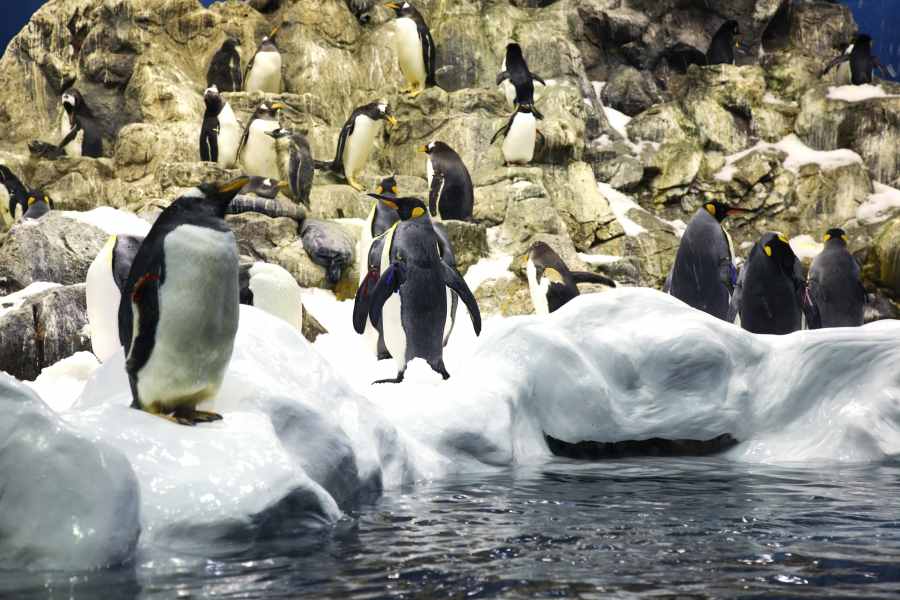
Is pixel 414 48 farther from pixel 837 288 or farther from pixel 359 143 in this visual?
pixel 837 288

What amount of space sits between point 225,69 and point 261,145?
3211 millimetres

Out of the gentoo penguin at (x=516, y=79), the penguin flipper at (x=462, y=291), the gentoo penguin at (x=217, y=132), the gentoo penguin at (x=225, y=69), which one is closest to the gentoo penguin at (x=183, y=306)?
the penguin flipper at (x=462, y=291)

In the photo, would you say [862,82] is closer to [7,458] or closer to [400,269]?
[400,269]

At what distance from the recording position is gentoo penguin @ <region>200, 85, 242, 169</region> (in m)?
12.9

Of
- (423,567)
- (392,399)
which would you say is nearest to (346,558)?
(423,567)

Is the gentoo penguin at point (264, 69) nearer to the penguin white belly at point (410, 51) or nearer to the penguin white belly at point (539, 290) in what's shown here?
the penguin white belly at point (410, 51)

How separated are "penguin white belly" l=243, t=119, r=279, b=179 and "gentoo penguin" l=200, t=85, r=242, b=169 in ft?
1.27

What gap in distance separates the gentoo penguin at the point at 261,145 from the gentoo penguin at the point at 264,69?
247 centimetres

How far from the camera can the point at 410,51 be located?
579 inches

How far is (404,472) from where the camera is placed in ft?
13.0

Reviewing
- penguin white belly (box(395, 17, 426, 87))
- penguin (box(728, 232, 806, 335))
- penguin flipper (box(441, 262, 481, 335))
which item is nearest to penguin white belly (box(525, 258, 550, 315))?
penguin (box(728, 232, 806, 335))

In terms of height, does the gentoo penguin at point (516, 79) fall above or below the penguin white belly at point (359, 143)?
above

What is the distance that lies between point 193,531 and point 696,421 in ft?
9.19

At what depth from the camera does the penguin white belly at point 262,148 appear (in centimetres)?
1258
